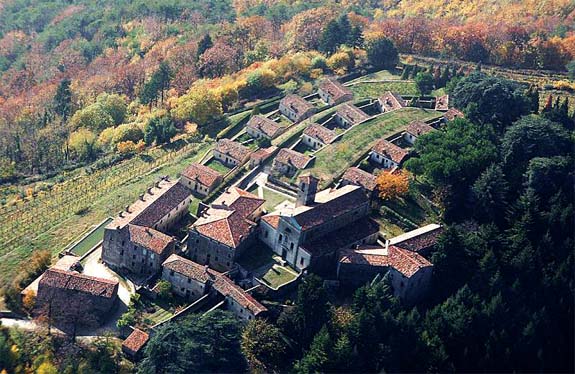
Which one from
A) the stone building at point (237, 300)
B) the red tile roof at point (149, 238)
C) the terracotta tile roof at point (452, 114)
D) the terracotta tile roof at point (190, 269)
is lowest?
the stone building at point (237, 300)

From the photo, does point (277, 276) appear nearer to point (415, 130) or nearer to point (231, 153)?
point (231, 153)

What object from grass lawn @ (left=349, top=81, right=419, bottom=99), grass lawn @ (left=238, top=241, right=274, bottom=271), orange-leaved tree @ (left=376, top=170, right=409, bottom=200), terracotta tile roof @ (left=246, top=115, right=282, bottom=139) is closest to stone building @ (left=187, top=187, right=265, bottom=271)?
grass lawn @ (left=238, top=241, right=274, bottom=271)

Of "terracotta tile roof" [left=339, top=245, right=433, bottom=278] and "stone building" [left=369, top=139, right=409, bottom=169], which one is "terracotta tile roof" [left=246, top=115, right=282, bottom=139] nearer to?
"stone building" [left=369, top=139, right=409, bottom=169]

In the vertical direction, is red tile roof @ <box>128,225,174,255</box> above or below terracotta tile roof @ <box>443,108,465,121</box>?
below

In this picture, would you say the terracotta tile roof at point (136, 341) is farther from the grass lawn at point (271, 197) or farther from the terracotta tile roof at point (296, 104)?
the terracotta tile roof at point (296, 104)

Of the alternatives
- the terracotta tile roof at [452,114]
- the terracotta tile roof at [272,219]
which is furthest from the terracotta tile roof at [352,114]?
the terracotta tile roof at [272,219]

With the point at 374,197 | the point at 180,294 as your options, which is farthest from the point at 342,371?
the point at 374,197

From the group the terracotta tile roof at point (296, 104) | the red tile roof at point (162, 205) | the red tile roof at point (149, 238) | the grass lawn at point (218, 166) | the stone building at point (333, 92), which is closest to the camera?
the red tile roof at point (149, 238)
